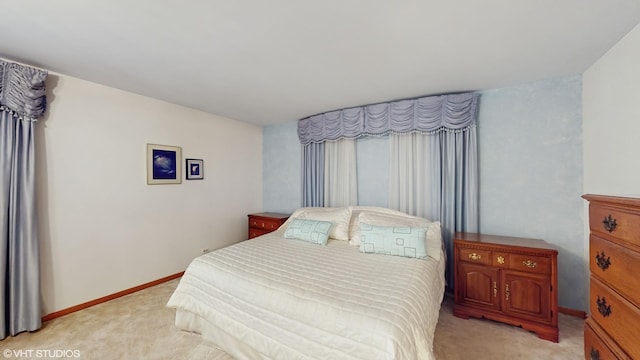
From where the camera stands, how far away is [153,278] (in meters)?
3.05

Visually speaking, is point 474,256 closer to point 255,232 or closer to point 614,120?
point 614,120

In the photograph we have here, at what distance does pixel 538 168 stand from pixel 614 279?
1562mm

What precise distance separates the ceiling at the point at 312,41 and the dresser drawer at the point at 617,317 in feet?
5.36

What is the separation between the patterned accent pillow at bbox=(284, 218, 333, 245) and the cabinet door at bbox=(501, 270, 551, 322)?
172 centimetres

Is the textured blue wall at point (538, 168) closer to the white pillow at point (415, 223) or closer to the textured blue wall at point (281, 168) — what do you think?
the white pillow at point (415, 223)

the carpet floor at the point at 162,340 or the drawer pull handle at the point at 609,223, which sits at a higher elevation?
the drawer pull handle at the point at 609,223

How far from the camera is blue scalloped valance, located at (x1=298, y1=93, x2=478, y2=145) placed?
8.86ft

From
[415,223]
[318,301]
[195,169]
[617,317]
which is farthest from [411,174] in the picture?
[195,169]

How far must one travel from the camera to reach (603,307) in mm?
1317

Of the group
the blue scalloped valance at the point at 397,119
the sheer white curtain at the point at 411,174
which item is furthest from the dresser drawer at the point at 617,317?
the blue scalloped valance at the point at 397,119

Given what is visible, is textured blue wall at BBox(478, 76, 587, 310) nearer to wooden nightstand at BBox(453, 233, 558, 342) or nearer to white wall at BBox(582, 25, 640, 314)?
white wall at BBox(582, 25, 640, 314)

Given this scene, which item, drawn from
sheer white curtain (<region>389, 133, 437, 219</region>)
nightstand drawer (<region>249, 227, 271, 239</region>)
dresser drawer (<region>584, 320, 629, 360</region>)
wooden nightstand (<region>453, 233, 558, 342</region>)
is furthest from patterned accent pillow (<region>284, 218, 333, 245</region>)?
dresser drawer (<region>584, 320, 629, 360</region>)

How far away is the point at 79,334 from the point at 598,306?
12.6 feet

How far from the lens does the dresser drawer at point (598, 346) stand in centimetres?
119
